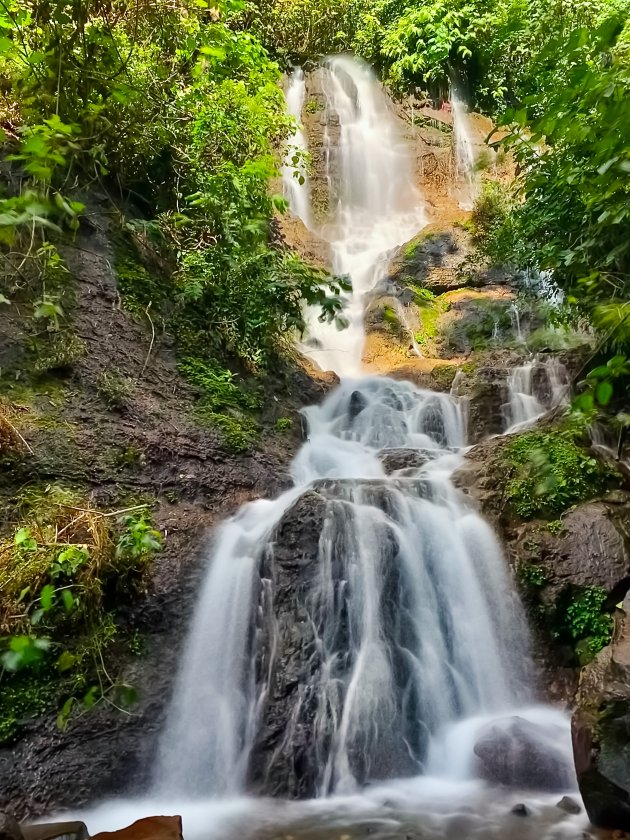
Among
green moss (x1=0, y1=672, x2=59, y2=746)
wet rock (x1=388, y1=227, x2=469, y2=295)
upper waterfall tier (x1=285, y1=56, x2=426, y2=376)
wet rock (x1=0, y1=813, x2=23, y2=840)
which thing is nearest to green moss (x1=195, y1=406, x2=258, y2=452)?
green moss (x1=0, y1=672, x2=59, y2=746)

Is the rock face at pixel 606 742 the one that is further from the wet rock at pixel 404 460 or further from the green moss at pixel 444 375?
the green moss at pixel 444 375

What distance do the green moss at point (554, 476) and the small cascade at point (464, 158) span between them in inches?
508

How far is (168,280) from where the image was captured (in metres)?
7.98

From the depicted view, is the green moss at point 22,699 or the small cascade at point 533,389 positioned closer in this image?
the green moss at point 22,699

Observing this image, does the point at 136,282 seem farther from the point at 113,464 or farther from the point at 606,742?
the point at 606,742

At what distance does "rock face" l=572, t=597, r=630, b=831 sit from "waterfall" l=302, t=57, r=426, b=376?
33.2 ft

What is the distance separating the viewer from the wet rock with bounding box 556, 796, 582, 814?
3542 millimetres

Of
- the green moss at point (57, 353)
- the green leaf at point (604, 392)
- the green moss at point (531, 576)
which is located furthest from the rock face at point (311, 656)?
the green leaf at point (604, 392)

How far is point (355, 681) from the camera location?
184 inches

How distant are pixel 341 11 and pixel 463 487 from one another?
65.2 feet

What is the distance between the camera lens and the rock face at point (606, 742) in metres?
3.23

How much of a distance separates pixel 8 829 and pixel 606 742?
3223 mm

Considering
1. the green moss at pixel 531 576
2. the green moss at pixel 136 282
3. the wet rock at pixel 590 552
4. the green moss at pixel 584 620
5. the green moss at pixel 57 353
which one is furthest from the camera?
the green moss at pixel 136 282

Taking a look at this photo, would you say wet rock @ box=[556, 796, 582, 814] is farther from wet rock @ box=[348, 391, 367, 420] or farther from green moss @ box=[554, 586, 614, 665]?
wet rock @ box=[348, 391, 367, 420]
